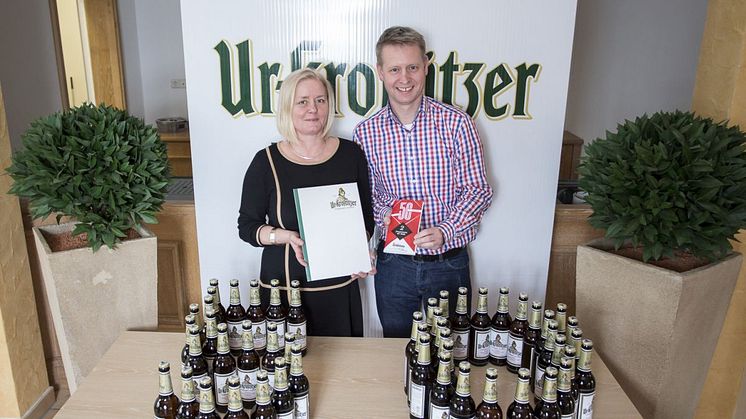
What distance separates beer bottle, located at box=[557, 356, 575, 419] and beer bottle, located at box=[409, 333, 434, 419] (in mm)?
345

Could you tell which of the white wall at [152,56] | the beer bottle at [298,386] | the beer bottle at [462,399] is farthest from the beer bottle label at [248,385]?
the white wall at [152,56]

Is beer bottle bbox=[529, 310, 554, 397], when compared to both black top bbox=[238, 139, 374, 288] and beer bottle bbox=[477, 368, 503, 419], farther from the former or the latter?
black top bbox=[238, 139, 374, 288]

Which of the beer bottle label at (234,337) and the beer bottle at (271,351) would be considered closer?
the beer bottle at (271,351)

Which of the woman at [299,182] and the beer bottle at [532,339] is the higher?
the woman at [299,182]

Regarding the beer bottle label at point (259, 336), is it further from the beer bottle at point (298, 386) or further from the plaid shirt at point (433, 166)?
the plaid shirt at point (433, 166)

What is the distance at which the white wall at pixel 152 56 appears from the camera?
5.75m

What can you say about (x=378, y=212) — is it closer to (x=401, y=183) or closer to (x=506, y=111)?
(x=401, y=183)

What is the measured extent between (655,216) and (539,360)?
67cm

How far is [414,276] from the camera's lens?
92.4 inches

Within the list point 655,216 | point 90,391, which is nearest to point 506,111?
point 655,216

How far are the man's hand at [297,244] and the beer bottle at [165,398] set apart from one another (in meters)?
0.73

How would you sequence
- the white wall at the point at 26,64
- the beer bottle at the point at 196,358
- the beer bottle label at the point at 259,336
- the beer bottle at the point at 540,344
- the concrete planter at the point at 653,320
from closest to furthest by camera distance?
the beer bottle at the point at 196,358
the beer bottle at the point at 540,344
the beer bottle label at the point at 259,336
the concrete planter at the point at 653,320
the white wall at the point at 26,64

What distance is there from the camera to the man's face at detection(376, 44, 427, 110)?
7.12 ft

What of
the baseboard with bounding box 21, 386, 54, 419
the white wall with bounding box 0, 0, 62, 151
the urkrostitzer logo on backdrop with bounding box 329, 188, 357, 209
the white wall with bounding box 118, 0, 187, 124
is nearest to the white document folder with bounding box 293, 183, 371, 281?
the urkrostitzer logo on backdrop with bounding box 329, 188, 357, 209
